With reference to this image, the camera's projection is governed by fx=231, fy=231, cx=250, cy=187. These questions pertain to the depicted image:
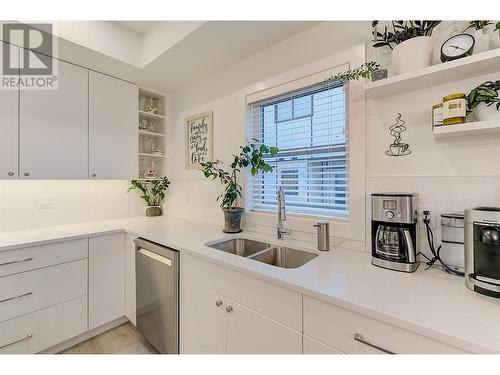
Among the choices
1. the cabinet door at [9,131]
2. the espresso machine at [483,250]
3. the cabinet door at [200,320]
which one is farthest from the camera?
the cabinet door at [9,131]

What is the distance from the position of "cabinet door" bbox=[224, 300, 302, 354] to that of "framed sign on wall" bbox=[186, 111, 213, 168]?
1496 mm

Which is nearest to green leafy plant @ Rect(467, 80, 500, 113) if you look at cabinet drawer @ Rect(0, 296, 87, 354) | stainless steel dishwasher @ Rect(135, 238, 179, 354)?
stainless steel dishwasher @ Rect(135, 238, 179, 354)

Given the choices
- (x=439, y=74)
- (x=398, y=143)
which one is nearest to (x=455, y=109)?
(x=439, y=74)

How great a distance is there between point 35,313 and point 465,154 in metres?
2.75

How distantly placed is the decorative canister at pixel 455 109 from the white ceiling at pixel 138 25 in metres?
2.11

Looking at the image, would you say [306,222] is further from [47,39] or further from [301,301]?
[47,39]

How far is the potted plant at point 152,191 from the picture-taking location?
2734 mm

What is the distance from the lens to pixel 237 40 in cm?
170

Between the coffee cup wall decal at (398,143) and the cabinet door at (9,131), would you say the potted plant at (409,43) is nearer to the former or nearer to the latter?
the coffee cup wall decal at (398,143)

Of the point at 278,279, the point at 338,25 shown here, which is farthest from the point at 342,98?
the point at 278,279

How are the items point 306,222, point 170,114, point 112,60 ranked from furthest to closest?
point 170,114 → point 112,60 → point 306,222

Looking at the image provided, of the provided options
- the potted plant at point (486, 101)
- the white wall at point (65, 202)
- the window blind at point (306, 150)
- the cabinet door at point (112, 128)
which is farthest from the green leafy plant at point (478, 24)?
the white wall at point (65, 202)

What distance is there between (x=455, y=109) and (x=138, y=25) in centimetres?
229
